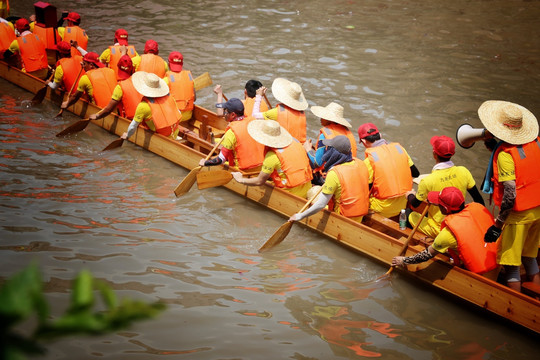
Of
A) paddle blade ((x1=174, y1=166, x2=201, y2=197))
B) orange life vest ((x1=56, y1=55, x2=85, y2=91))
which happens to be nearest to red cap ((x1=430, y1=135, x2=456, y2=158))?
paddle blade ((x1=174, y1=166, x2=201, y2=197))

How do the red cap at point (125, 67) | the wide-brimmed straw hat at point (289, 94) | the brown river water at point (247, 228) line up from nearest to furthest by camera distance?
the brown river water at point (247, 228)
the wide-brimmed straw hat at point (289, 94)
the red cap at point (125, 67)

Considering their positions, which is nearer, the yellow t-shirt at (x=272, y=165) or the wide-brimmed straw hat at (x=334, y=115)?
the yellow t-shirt at (x=272, y=165)

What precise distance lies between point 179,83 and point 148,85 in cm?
91

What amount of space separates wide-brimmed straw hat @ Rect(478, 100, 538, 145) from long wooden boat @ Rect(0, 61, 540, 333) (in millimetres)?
1465

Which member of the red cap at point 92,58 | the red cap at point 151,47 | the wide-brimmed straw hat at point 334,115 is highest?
the red cap at point 151,47

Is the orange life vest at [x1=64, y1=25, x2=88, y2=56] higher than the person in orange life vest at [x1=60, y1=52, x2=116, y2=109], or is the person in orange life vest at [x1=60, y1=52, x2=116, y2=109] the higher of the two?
the orange life vest at [x1=64, y1=25, x2=88, y2=56]

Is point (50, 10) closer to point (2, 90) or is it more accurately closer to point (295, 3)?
point (2, 90)

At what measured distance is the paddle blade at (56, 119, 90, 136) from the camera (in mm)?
9352

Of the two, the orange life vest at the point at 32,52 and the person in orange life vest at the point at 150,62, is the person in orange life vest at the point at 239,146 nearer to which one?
the person in orange life vest at the point at 150,62

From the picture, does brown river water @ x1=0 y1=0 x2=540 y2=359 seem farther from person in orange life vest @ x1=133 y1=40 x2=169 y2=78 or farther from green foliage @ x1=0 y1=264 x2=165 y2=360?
green foliage @ x1=0 y1=264 x2=165 y2=360

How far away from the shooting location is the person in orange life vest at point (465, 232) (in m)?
5.46

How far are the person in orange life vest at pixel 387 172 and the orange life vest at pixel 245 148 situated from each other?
1.56 meters

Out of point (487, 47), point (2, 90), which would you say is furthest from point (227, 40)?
point (487, 47)

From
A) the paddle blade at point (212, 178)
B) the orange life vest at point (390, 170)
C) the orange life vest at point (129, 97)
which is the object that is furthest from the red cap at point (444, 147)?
the orange life vest at point (129, 97)
